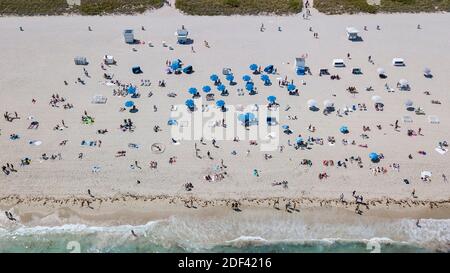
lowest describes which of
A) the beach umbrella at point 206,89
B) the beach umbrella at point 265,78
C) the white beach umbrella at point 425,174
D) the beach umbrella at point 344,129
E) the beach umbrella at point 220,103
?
the white beach umbrella at point 425,174

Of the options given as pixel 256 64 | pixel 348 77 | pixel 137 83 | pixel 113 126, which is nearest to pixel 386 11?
pixel 348 77

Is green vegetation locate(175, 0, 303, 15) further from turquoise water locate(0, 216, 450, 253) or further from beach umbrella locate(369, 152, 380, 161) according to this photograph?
turquoise water locate(0, 216, 450, 253)

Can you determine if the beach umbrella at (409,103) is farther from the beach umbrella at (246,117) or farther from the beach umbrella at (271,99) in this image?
the beach umbrella at (246,117)

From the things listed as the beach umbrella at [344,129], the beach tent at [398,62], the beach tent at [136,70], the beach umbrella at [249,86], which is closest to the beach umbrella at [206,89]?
the beach umbrella at [249,86]

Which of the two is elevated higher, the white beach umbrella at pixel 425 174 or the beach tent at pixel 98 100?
the beach tent at pixel 98 100

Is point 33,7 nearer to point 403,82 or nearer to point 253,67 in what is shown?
point 253,67

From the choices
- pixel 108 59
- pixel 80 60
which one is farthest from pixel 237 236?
pixel 80 60
